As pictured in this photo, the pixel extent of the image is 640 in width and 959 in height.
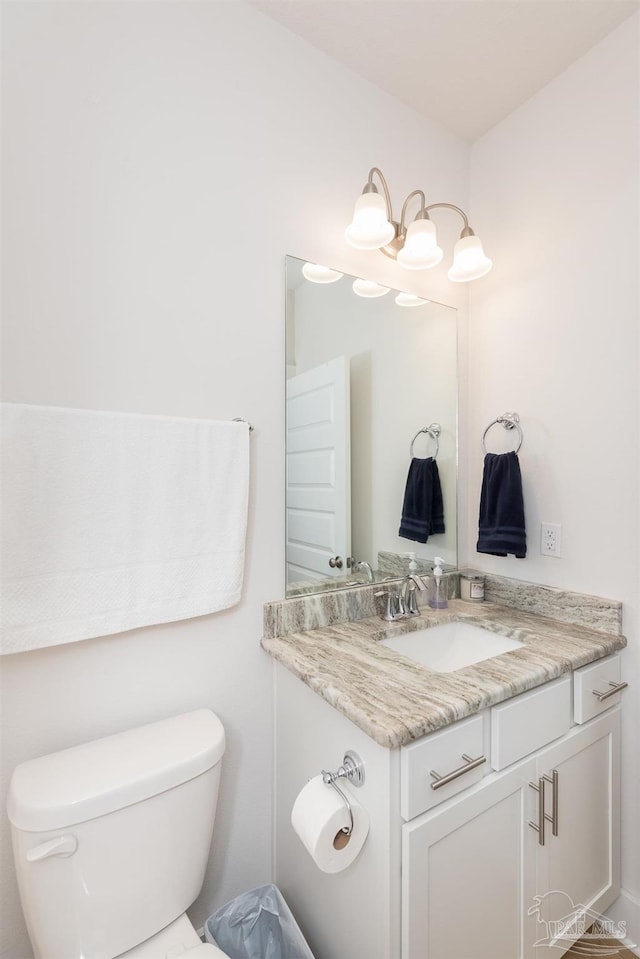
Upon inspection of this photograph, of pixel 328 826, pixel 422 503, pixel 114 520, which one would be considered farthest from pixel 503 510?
pixel 114 520

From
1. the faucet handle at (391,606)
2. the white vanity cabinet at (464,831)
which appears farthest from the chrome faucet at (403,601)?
the white vanity cabinet at (464,831)

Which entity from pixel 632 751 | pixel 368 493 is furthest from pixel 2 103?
pixel 632 751

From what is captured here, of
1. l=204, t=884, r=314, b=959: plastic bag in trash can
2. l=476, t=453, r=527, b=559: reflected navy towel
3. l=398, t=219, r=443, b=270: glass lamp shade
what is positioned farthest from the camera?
l=476, t=453, r=527, b=559: reflected navy towel

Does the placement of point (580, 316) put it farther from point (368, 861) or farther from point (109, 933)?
point (109, 933)

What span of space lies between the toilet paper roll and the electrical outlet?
3.39ft

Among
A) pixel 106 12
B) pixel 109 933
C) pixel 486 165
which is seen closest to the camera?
pixel 109 933

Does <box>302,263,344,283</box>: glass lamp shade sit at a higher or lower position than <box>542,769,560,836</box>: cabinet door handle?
higher

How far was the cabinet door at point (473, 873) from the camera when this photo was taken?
0.87m

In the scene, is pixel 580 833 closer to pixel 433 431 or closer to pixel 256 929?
pixel 256 929

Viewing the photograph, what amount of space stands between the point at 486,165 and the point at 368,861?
225 cm

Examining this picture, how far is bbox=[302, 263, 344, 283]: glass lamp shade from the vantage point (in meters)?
1.37

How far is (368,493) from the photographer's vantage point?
1.52 metres

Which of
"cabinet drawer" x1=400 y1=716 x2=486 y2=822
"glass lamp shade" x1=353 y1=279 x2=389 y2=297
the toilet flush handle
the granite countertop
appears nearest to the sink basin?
the granite countertop

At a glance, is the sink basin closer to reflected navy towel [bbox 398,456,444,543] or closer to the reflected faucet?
the reflected faucet
